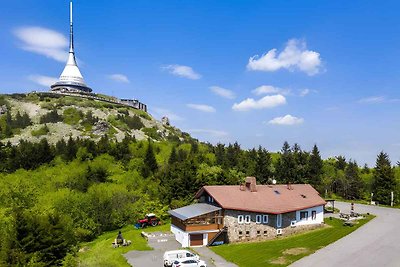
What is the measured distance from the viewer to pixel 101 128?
12388cm

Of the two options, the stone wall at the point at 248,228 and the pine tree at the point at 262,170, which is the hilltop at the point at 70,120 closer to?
→ the pine tree at the point at 262,170

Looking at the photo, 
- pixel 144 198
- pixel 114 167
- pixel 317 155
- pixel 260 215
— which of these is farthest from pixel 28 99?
pixel 260 215

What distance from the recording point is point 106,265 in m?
24.5

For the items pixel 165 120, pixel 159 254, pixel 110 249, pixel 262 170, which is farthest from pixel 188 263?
pixel 165 120

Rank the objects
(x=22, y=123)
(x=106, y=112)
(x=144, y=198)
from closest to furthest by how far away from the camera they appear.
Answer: (x=144, y=198) < (x=22, y=123) < (x=106, y=112)

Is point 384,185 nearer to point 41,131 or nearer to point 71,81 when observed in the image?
point 41,131

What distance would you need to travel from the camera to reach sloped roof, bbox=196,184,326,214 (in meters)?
45.4

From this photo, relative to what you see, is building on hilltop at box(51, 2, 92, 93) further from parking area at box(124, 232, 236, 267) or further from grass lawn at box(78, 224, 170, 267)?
parking area at box(124, 232, 236, 267)

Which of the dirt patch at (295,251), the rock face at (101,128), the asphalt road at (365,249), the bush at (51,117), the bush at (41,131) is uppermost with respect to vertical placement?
the bush at (51,117)

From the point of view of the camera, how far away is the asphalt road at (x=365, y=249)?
3303 centimetres

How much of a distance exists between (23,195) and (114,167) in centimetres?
3392

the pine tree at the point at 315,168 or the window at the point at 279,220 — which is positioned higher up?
the pine tree at the point at 315,168

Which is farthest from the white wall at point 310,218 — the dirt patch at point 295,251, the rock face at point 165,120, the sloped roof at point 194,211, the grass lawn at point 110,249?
the rock face at point 165,120

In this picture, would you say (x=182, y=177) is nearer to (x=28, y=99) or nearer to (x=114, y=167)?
(x=114, y=167)
